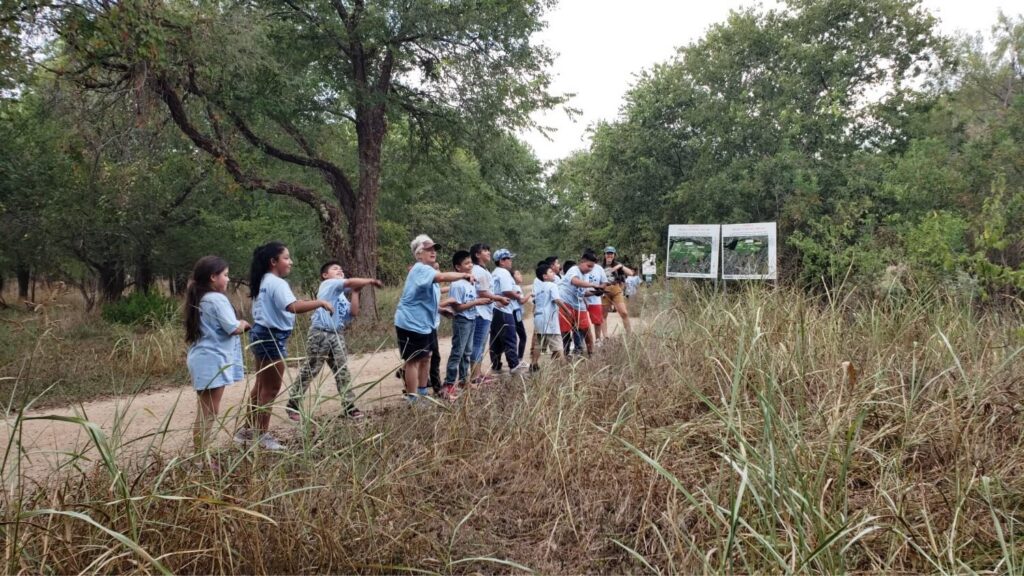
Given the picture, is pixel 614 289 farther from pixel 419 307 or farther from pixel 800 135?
pixel 800 135

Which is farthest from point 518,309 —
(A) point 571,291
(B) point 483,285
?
(B) point 483,285

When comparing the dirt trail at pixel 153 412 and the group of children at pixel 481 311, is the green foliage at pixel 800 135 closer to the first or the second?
the group of children at pixel 481 311

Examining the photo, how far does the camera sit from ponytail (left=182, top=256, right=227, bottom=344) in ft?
13.4

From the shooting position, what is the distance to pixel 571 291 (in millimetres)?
8594

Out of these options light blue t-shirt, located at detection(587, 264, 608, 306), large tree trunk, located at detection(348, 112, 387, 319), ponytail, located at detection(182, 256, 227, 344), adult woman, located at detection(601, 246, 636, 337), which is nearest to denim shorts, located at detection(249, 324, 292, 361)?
ponytail, located at detection(182, 256, 227, 344)

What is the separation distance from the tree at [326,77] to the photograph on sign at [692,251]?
4579mm

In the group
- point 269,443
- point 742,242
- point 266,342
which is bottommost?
point 269,443

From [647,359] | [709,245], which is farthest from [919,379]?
[709,245]

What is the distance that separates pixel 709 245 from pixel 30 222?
15.7 metres

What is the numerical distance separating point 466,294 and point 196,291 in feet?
9.61

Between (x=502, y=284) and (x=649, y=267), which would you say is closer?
(x=502, y=284)

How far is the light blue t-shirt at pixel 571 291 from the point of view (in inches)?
333

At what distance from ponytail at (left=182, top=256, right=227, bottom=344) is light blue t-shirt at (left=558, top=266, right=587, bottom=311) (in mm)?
5123

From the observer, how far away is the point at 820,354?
4383 mm
